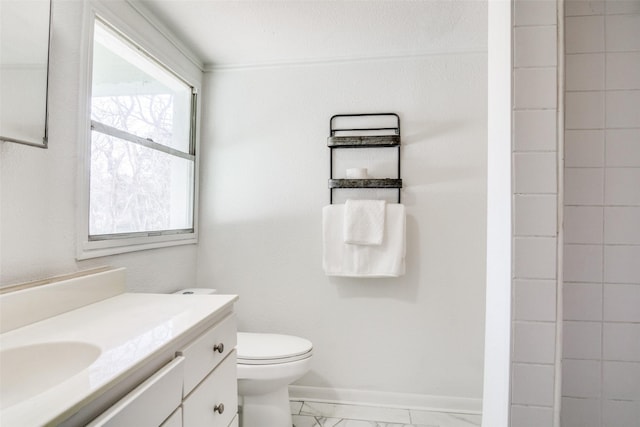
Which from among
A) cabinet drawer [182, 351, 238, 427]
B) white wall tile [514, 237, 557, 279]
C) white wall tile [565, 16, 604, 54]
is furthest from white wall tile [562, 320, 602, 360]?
cabinet drawer [182, 351, 238, 427]

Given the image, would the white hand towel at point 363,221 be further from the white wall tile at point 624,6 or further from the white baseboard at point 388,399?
the white wall tile at point 624,6

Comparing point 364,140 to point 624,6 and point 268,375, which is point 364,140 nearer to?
point 624,6

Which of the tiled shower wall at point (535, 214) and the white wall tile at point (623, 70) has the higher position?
the white wall tile at point (623, 70)

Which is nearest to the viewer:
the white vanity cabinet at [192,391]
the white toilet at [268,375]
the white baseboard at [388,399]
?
the white vanity cabinet at [192,391]

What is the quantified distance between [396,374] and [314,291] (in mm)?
682

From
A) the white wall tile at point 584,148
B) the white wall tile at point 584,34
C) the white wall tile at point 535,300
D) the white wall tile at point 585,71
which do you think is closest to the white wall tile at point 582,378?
the white wall tile at point 535,300

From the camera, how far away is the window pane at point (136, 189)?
4.30 feet

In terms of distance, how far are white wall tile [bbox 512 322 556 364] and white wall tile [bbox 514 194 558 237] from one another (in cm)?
27

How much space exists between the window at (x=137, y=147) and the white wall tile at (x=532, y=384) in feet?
5.13

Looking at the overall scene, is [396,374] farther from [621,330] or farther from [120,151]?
[120,151]

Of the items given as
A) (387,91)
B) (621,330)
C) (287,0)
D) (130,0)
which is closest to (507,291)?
(621,330)

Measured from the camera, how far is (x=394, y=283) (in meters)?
1.86

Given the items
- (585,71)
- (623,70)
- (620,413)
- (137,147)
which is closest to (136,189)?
(137,147)

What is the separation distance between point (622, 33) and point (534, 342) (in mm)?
1009
